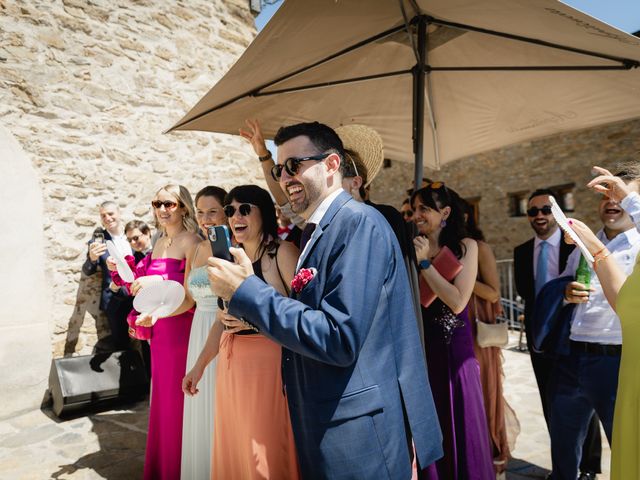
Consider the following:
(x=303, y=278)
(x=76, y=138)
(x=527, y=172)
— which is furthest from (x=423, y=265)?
(x=527, y=172)

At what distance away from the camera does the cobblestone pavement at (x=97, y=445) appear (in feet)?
10.6

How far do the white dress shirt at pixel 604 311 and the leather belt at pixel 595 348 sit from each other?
0.02m

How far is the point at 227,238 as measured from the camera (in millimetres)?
1426

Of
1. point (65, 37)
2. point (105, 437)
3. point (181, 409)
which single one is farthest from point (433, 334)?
point (65, 37)

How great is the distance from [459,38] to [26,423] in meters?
5.18

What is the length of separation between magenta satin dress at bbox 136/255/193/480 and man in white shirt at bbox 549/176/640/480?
95.9 inches

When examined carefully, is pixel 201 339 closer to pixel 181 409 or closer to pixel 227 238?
pixel 181 409

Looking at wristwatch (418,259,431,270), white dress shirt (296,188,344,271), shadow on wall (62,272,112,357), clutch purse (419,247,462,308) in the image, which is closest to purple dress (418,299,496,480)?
clutch purse (419,247,462,308)

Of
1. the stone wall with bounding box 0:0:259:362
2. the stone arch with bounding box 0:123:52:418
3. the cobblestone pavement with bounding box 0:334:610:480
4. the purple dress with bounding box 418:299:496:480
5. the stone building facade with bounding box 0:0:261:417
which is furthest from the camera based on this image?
the stone wall with bounding box 0:0:259:362

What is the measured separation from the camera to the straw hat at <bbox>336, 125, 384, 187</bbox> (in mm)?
2174

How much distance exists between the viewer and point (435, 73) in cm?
323

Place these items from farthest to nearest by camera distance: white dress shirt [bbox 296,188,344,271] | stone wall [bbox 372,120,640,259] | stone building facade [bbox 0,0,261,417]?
stone wall [bbox 372,120,640,259] → stone building facade [bbox 0,0,261,417] → white dress shirt [bbox 296,188,344,271]

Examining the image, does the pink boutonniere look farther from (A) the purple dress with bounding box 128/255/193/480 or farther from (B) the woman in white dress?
(A) the purple dress with bounding box 128/255/193/480

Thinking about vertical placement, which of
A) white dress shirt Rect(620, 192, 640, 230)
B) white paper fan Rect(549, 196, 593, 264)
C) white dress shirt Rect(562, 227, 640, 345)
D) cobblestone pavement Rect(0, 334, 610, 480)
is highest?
white dress shirt Rect(620, 192, 640, 230)
